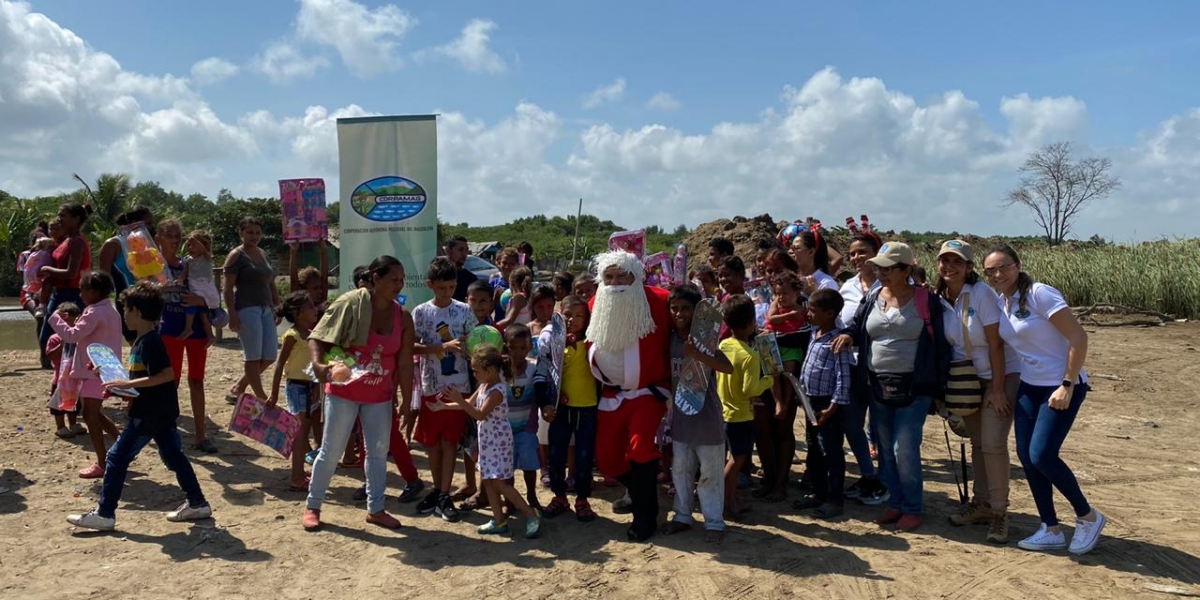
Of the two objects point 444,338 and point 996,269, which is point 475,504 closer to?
point 444,338

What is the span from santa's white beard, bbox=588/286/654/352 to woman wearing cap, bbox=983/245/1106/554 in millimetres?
2016

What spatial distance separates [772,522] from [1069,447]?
156 inches

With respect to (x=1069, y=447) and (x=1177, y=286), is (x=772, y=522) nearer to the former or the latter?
(x=1069, y=447)

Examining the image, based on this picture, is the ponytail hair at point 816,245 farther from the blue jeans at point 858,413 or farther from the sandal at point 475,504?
the sandal at point 475,504

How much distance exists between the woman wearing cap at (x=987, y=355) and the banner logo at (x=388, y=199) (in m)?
5.23

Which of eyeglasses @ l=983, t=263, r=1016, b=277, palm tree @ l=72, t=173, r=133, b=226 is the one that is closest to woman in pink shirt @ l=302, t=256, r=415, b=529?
eyeglasses @ l=983, t=263, r=1016, b=277

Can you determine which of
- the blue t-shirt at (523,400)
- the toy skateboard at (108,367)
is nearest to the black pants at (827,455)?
the blue t-shirt at (523,400)

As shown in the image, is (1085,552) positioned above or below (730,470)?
below

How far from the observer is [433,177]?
8.49m

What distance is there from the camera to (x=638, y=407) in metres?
5.18

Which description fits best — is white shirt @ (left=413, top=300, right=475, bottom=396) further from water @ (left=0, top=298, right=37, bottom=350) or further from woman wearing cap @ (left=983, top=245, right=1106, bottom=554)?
water @ (left=0, top=298, right=37, bottom=350)

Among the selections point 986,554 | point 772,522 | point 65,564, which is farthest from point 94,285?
point 986,554

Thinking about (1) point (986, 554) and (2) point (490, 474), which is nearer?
(1) point (986, 554)

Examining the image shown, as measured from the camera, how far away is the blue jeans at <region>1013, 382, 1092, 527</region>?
4.74m
